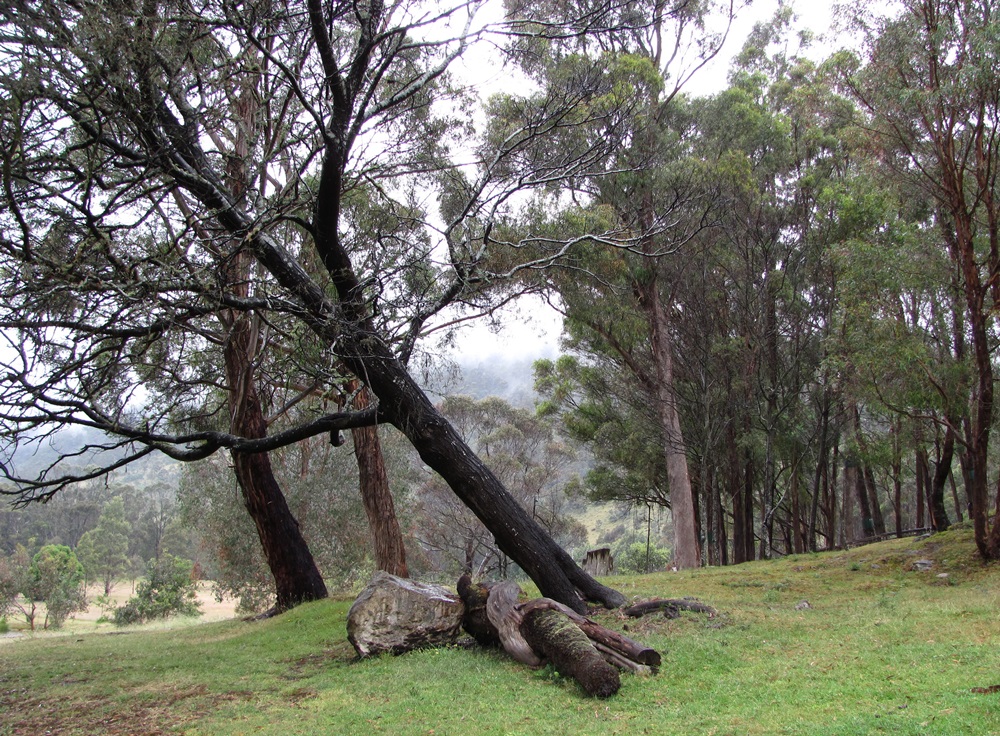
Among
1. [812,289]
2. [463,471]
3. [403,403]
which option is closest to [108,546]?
[812,289]

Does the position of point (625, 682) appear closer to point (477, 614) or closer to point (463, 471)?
point (477, 614)

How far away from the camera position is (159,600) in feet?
63.9

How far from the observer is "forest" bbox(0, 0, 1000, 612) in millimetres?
5816

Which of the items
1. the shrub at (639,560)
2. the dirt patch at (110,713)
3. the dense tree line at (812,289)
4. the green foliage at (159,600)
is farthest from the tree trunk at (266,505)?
the shrub at (639,560)

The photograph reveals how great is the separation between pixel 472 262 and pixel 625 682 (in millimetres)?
4052

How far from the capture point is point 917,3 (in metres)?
9.69

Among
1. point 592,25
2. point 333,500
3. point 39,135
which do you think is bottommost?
point 333,500

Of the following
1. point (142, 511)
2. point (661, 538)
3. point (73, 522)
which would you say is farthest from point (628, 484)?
point (73, 522)

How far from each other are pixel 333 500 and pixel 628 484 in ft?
28.3

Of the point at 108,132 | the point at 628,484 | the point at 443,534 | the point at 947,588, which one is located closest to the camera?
the point at 108,132

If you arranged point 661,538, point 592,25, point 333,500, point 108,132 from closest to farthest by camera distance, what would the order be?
point 108,132
point 592,25
point 333,500
point 661,538

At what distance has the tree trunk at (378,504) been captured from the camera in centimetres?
1108

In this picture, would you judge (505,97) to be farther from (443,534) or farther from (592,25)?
(443,534)

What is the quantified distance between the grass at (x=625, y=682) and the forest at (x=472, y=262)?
5.73 feet
